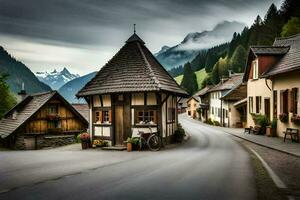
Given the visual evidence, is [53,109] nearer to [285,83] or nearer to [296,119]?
[285,83]

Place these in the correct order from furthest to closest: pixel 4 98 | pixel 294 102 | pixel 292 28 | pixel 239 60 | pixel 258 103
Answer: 1. pixel 239 60
2. pixel 4 98
3. pixel 292 28
4. pixel 258 103
5. pixel 294 102

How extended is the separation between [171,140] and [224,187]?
14398 mm

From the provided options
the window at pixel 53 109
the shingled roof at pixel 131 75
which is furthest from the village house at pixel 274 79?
the window at pixel 53 109

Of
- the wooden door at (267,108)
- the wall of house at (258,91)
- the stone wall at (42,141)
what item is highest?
the wall of house at (258,91)

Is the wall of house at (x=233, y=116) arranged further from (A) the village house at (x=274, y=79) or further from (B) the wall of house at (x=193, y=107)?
(B) the wall of house at (x=193, y=107)

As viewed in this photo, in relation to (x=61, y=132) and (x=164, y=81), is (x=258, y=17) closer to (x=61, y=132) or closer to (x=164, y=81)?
(x=61, y=132)

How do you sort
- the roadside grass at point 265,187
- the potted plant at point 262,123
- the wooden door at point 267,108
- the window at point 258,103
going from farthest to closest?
1. the window at point 258,103
2. the wooden door at point 267,108
3. the potted plant at point 262,123
4. the roadside grass at point 265,187

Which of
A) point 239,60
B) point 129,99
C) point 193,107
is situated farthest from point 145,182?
point 239,60

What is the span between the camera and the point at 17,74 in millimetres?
161125

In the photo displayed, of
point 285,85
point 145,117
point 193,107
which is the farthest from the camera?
point 193,107

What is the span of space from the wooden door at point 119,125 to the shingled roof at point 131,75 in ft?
4.33

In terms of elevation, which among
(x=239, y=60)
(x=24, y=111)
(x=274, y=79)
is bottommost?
(x=24, y=111)

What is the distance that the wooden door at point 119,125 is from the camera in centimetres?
2131

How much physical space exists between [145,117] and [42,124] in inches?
739
